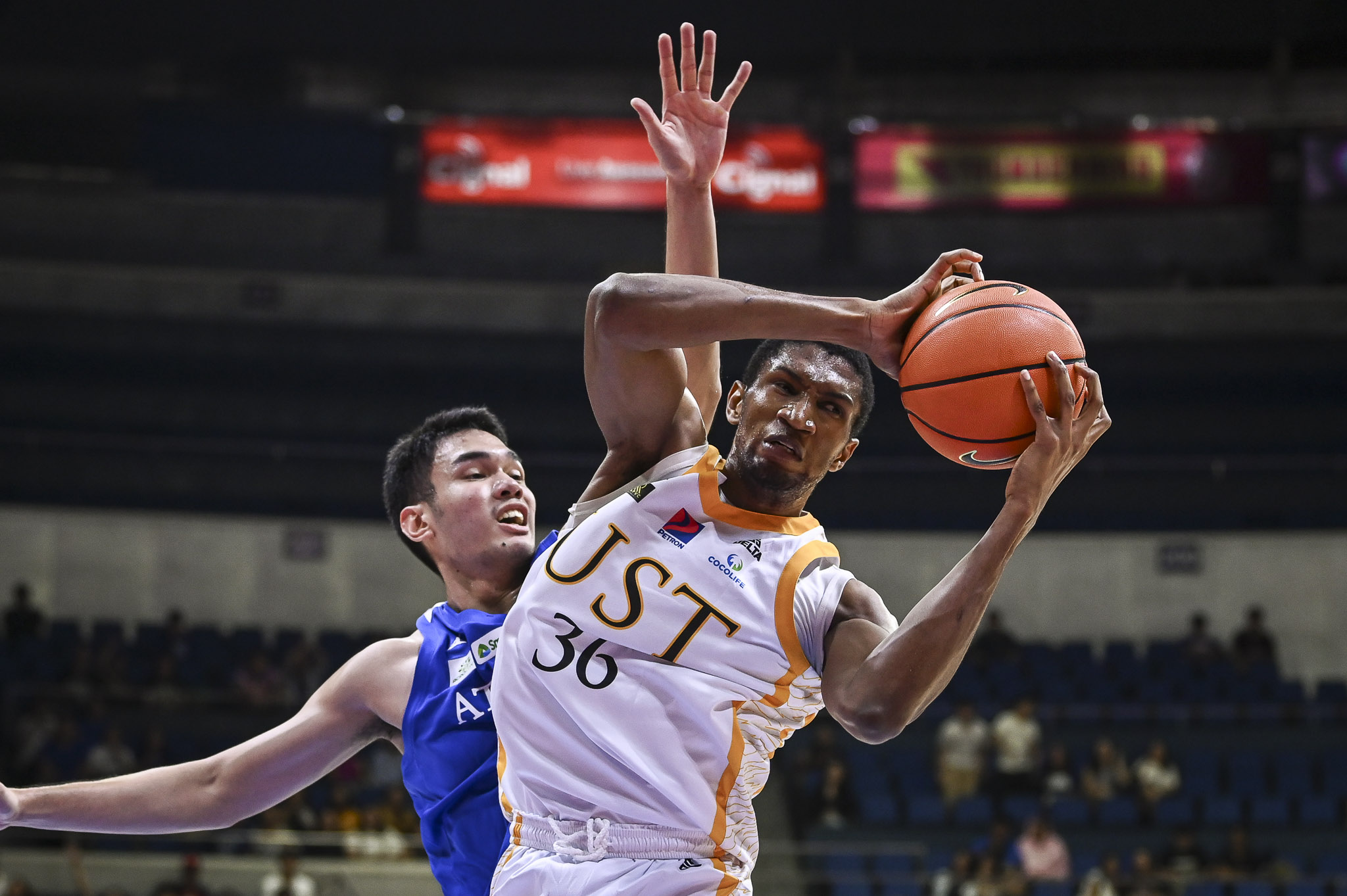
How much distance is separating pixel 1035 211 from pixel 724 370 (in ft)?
16.3

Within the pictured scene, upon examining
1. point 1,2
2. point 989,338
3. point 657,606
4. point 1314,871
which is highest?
point 1,2

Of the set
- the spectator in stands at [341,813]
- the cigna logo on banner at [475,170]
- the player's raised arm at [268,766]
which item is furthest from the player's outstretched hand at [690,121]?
the cigna logo on banner at [475,170]

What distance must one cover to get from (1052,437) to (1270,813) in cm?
1087

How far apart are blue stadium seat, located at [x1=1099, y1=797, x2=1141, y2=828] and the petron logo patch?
10.0 metres

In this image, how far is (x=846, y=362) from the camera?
2.95 m

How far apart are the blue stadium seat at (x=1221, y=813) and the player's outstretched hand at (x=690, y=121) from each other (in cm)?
1032

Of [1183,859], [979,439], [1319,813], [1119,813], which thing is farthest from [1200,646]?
[979,439]

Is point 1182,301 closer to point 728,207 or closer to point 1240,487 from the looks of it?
point 1240,487

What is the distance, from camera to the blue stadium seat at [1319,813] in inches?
467

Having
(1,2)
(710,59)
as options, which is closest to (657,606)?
(710,59)

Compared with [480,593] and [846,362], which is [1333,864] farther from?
[846,362]

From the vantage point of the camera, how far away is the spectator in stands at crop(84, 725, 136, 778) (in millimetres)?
11656

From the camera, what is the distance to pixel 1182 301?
17.5 meters

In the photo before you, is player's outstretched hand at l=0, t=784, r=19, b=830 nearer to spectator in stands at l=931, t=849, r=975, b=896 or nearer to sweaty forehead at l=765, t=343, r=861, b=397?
sweaty forehead at l=765, t=343, r=861, b=397
